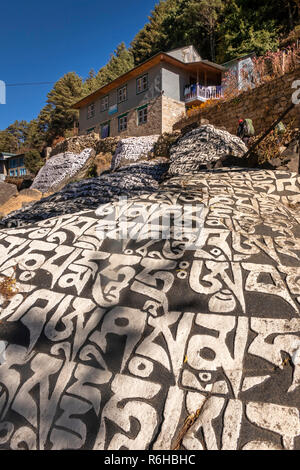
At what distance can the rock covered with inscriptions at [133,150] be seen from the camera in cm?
1040

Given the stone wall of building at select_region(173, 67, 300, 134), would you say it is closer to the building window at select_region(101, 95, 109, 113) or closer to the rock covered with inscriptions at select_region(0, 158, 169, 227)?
the rock covered with inscriptions at select_region(0, 158, 169, 227)

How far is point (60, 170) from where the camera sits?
1409 centimetres

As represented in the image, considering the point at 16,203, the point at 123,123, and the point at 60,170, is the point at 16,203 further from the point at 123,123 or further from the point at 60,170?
the point at 123,123

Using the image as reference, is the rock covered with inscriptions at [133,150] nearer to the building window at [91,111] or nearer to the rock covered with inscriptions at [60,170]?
the rock covered with inscriptions at [60,170]

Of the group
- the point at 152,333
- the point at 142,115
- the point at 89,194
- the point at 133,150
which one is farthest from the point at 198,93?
the point at 152,333

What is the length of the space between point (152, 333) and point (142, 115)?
16.3 meters

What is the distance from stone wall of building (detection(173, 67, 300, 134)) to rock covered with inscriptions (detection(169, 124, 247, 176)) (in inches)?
64.1

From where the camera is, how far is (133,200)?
106 inches

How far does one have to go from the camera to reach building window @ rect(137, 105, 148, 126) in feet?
50.3

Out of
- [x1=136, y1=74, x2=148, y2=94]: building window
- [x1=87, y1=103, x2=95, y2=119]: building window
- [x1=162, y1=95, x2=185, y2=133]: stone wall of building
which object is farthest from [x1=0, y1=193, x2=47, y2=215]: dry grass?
[x1=87, y1=103, x2=95, y2=119]: building window
